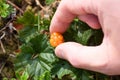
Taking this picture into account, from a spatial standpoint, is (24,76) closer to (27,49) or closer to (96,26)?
(27,49)

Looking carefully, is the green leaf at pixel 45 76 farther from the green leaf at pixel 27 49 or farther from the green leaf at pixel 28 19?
the green leaf at pixel 28 19

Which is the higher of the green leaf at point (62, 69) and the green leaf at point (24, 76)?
the green leaf at point (62, 69)

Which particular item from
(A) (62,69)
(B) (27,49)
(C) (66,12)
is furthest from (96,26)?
(B) (27,49)

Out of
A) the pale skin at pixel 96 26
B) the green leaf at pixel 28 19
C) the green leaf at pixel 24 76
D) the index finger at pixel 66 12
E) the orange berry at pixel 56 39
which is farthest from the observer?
the green leaf at pixel 28 19

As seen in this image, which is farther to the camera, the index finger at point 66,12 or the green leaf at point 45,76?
the green leaf at point 45,76

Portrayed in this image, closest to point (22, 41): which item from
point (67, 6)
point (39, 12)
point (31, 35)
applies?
point (31, 35)

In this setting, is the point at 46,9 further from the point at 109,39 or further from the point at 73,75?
the point at 109,39

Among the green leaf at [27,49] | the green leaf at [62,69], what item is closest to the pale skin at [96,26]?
the green leaf at [62,69]
